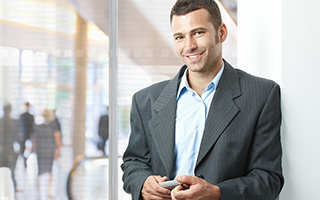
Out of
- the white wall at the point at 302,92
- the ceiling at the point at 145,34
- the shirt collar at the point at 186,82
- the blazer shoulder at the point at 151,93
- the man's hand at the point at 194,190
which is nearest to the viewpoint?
the man's hand at the point at 194,190

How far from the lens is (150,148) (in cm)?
155

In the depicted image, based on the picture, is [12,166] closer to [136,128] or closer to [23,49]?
[23,49]

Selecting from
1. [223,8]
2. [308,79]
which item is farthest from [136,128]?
[223,8]

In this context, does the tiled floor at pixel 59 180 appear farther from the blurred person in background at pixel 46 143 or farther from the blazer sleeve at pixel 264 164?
the blazer sleeve at pixel 264 164

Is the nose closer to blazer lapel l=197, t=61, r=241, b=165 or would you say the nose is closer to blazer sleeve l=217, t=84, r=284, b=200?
A: blazer lapel l=197, t=61, r=241, b=165

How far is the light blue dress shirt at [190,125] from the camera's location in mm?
1443

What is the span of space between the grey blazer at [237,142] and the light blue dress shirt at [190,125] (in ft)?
0.11

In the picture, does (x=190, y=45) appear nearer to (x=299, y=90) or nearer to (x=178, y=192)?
(x=299, y=90)

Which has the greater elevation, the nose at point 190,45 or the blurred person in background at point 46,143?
the nose at point 190,45

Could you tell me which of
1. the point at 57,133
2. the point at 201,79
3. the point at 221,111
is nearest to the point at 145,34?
the point at 57,133

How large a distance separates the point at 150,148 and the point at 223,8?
1344 millimetres

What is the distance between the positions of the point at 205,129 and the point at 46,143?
1572 mm

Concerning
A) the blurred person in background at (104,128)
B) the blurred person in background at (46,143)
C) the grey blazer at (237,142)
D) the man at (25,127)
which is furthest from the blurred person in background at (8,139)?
the grey blazer at (237,142)

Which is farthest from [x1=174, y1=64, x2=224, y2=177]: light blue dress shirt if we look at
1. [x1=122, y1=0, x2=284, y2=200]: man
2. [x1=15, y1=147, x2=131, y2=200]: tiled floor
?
[x1=15, y1=147, x2=131, y2=200]: tiled floor
